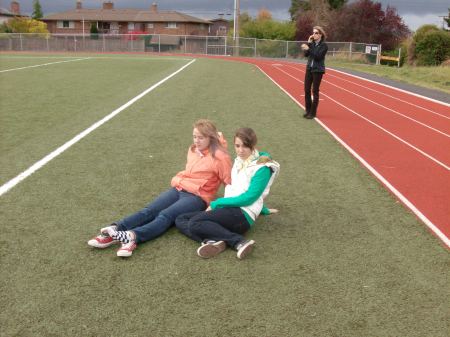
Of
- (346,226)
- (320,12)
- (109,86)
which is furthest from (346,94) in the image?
(320,12)

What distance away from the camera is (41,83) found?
16.9 m

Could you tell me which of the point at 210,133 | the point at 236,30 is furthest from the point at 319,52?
the point at 236,30

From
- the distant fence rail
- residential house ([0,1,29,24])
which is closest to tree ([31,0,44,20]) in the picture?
residential house ([0,1,29,24])

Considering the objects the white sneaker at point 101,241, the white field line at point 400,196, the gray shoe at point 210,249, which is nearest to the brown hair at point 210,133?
the gray shoe at point 210,249

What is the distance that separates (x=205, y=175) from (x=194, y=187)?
16 centimetres

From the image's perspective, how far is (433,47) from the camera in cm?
3047

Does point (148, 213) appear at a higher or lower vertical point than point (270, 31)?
lower

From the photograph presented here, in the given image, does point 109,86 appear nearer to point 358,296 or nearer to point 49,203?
point 49,203

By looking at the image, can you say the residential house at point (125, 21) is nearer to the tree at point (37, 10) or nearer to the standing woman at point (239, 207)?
the tree at point (37, 10)

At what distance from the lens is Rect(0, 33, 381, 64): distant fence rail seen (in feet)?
162

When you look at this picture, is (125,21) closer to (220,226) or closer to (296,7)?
(296,7)

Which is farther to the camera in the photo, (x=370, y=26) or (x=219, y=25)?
(x=219, y=25)

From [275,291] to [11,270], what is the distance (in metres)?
1.97

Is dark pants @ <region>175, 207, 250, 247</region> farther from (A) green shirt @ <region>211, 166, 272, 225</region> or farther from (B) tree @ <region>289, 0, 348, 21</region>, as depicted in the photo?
(B) tree @ <region>289, 0, 348, 21</region>
